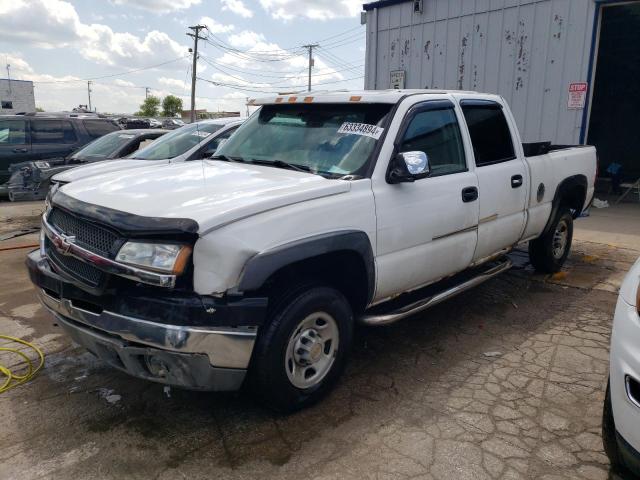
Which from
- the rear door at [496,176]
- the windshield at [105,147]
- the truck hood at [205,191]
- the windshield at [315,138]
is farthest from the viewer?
the windshield at [105,147]

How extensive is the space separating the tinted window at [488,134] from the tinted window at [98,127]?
9.87 m

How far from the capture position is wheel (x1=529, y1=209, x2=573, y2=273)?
18.7ft

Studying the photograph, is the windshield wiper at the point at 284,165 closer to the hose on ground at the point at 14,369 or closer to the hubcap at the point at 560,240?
the hose on ground at the point at 14,369

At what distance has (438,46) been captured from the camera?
1149 centimetres

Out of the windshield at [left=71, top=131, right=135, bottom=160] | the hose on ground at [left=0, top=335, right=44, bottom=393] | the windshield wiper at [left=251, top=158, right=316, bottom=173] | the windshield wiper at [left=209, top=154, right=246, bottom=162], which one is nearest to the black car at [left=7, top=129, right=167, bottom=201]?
the windshield at [left=71, top=131, right=135, bottom=160]

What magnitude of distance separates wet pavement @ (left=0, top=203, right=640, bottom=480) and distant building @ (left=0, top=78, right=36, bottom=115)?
5554cm

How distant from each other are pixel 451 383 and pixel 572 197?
11.1ft

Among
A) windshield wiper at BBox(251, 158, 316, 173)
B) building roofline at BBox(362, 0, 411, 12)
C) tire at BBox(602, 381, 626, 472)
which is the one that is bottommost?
tire at BBox(602, 381, 626, 472)

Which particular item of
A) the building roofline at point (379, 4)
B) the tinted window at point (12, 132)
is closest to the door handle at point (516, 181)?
the building roofline at point (379, 4)

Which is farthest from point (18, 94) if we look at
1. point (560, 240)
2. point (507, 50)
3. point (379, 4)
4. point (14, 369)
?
point (560, 240)

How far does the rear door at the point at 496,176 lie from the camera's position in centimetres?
→ 434

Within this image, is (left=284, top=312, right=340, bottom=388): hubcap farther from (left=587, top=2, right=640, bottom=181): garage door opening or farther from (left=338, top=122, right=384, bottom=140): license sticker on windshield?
(left=587, top=2, right=640, bottom=181): garage door opening

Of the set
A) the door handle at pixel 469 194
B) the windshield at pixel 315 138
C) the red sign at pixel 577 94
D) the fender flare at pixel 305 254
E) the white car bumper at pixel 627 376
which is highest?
the red sign at pixel 577 94

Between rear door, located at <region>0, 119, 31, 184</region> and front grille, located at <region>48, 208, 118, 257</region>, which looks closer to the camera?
front grille, located at <region>48, 208, 118, 257</region>
